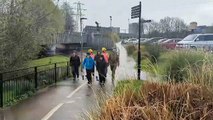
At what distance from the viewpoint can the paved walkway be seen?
975cm

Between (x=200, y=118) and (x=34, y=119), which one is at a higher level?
(x=200, y=118)

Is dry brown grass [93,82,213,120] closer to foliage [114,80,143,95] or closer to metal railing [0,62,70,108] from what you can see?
foliage [114,80,143,95]

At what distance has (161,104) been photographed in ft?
16.4

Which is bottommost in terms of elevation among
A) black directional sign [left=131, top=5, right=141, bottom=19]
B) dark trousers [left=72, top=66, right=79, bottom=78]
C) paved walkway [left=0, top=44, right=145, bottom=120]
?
paved walkway [left=0, top=44, right=145, bottom=120]

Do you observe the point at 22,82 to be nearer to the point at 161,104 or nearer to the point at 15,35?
the point at 15,35

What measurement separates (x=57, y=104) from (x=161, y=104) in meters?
7.23

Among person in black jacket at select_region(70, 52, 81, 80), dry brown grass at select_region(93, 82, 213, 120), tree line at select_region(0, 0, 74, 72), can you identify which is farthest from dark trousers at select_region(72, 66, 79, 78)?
dry brown grass at select_region(93, 82, 213, 120)

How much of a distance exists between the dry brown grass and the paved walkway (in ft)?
5.92

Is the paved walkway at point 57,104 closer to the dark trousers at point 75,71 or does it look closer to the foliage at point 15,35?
the foliage at point 15,35

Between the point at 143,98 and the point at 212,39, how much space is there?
101 ft

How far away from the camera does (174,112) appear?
482cm

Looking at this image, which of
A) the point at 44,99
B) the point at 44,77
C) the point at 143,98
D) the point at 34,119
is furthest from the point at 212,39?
the point at 143,98

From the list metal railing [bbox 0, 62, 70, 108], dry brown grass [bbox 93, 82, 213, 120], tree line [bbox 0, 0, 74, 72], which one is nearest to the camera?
dry brown grass [bbox 93, 82, 213, 120]

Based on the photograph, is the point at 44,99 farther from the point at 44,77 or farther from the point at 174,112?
the point at 174,112
